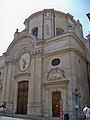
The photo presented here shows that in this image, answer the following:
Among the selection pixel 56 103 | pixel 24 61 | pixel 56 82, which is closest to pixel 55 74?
pixel 56 82

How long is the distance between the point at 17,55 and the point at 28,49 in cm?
238

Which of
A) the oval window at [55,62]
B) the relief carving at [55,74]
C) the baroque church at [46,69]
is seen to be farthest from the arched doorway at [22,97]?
the oval window at [55,62]

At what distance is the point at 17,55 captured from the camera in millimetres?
23484

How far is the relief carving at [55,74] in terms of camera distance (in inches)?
677

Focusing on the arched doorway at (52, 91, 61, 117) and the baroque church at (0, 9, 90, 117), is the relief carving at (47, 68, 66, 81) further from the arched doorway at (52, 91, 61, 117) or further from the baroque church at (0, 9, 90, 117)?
the arched doorway at (52, 91, 61, 117)

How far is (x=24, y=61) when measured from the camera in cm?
2195

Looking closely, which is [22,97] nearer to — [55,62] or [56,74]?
[56,74]

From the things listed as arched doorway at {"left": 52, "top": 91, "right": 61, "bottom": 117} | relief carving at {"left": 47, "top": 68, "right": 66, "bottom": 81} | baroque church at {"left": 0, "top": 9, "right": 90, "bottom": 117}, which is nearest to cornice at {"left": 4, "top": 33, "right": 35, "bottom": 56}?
baroque church at {"left": 0, "top": 9, "right": 90, "bottom": 117}

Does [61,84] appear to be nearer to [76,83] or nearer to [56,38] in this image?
[76,83]

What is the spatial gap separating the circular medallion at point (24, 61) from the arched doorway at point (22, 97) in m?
1.97

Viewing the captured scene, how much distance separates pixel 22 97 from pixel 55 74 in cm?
590

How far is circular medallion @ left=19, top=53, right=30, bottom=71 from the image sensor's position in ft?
70.5

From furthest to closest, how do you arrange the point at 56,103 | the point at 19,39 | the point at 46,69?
the point at 19,39 < the point at 46,69 < the point at 56,103

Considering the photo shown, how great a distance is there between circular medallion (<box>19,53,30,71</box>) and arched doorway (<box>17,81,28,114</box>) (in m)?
1.97
